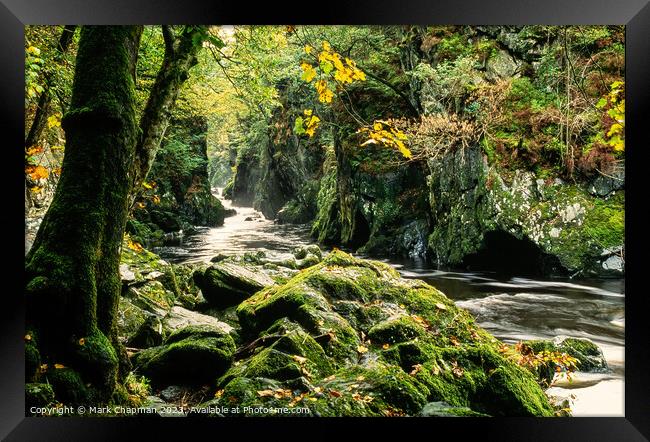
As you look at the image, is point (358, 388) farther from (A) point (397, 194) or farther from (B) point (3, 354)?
(A) point (397, 194)

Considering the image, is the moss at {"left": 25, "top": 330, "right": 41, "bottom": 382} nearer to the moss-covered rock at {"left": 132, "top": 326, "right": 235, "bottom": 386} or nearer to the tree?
the tree

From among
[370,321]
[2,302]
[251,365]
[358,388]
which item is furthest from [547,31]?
[2,302]

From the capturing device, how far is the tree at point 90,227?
10.5 feet

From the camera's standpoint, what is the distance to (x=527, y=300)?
621 centimetres

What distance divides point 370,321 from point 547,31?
4.77 metres

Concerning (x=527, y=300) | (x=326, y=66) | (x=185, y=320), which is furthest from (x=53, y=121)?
(x=527, y=300)

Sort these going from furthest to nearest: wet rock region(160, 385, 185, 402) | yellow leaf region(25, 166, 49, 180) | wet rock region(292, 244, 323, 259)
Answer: wet rock region(292, 244, 323, 259), yellow leaf region(25, 166, 49, 180), wet rock region(160, 385, 185, 402)

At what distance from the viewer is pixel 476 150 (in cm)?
702

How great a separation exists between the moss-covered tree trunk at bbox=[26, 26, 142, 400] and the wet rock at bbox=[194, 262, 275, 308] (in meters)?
2.55

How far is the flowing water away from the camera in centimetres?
461

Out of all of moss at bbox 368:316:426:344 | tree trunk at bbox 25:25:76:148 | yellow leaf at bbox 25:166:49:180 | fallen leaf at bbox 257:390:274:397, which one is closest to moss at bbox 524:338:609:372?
moss at bbox 368:316:426:344

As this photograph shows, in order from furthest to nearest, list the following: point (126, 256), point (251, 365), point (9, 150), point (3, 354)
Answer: point (126, 256), point (251, 365), point (9, 150), point (3, 354)

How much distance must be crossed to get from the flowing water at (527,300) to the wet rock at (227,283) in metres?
0.58
